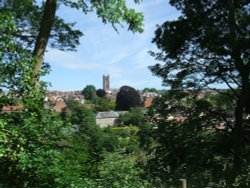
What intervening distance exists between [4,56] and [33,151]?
1727mm

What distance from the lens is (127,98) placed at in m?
124

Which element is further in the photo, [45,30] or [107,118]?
[107,118]

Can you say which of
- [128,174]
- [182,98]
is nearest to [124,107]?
[182,98]

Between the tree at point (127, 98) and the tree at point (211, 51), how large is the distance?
103 meters

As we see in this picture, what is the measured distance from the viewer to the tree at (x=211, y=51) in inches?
572

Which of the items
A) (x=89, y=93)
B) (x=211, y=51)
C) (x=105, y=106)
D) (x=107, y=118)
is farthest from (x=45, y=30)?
(x=89, y=93)

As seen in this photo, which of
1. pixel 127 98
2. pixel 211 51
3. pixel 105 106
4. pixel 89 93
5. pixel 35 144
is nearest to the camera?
pixel 35 144

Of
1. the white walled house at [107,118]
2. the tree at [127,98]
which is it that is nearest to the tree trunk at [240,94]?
the white walled house at [107,118]

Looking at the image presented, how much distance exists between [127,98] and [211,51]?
109 meters

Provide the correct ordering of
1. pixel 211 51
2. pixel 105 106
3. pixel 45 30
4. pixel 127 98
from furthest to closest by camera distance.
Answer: pixel 105 106 → pixel 127 98 → pixel 211 51 → pixel 45 30

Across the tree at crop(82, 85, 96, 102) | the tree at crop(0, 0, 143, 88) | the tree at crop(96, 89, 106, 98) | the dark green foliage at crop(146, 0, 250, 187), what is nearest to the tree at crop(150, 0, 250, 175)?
the dark green foliage at crop(146, 0, 250, 187)

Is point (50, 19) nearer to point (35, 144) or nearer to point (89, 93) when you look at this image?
point (35, 144)

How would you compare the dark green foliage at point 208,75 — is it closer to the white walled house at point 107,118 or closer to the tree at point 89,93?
the white walled house at point 107,118

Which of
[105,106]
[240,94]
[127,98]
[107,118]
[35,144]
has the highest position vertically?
[127,98]
